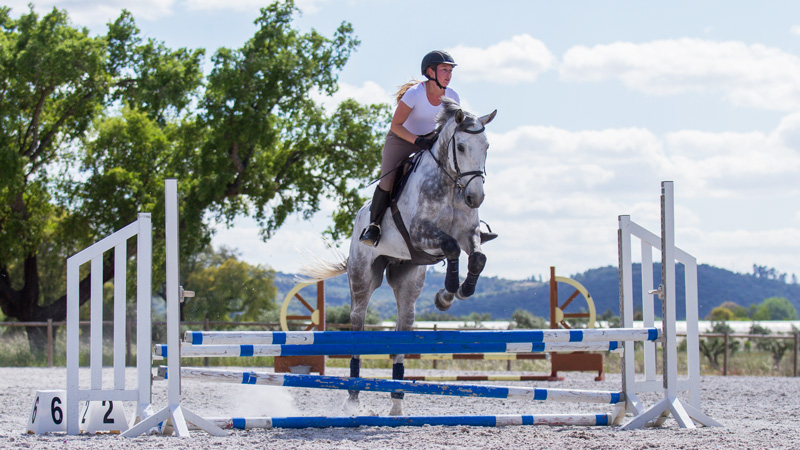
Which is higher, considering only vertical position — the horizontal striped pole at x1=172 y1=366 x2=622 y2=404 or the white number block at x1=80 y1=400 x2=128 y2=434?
the horizontal striped pole at x1=172 y1=366 x2=622 y2=404

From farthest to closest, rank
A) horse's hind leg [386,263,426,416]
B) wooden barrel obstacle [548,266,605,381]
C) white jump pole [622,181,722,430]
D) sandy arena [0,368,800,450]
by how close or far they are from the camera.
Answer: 1. wooden barrel obstacle [548,266,605,381]
2. horse's hind leg [386,263,426,416]
3. white jump pole [622,181,722,430]
4. sandy arena [0,368,800,450]

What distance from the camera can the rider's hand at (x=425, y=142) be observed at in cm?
513

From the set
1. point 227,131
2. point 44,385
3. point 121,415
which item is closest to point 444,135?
point 121,415

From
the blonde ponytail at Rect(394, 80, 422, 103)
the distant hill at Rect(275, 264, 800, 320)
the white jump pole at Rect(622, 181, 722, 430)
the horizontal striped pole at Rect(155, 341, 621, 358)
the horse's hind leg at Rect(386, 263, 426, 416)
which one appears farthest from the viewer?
the distant hill at Rect(275, 264, 800, 320)

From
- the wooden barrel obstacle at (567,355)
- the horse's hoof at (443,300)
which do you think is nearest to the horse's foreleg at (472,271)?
the horse's hoof at (443,300)

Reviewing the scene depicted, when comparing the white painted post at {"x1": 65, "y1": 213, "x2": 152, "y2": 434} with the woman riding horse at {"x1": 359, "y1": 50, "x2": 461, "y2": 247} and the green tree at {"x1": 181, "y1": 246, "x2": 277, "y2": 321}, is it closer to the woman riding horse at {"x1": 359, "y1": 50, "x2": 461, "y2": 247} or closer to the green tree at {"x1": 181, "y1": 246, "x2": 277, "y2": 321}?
the woman riding horse at {"x1": 359, "y1": 50, "x2": 461, "y2": 247}

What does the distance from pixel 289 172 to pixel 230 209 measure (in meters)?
1.64

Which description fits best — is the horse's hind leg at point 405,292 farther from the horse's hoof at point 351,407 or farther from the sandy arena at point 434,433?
the sandy arena at point 434,433

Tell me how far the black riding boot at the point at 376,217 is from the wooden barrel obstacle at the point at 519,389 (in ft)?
2.97

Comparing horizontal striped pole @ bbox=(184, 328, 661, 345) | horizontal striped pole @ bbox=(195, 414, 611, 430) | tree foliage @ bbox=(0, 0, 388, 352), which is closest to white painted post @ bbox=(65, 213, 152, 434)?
A: horizontal striped pole @ bbox=(184, 328, 661, 345)

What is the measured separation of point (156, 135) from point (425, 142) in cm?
1622

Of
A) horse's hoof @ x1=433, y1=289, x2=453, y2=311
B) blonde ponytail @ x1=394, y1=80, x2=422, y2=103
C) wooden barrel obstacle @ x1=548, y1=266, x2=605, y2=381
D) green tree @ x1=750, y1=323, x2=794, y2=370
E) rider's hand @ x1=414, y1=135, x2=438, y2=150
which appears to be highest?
blonde ponytail @ x1=394, y1=80, x2=422, y2=103

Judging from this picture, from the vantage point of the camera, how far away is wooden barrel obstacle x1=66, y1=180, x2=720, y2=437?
446cm

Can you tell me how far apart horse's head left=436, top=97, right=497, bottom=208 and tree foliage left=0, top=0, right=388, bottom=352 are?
13.6m
